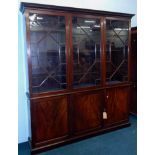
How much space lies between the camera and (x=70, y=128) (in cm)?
293

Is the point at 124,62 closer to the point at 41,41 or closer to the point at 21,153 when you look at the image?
the point at 41,41

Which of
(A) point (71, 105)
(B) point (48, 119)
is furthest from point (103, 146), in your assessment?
(B) point (48, 119)

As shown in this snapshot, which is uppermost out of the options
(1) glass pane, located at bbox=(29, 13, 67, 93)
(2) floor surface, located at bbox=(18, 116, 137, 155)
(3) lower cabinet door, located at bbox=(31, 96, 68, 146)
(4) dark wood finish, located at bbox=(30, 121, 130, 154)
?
(1) glass pane, located at bbox=(29, 13, 67, 93)

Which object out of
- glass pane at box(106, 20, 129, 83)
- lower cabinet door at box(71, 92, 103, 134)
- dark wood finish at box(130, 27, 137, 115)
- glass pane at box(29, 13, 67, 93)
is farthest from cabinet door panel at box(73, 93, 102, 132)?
dark wood finish at box(130, 27, 137, 115)

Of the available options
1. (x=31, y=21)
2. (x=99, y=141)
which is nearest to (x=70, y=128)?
(x=99, y=141)

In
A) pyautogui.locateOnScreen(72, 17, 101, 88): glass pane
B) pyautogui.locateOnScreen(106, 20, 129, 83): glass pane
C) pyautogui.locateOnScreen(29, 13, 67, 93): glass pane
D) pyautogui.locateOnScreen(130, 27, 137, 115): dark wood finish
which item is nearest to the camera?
pyautogui.locateOnScreen(29, 13, 67, 93): glass pane

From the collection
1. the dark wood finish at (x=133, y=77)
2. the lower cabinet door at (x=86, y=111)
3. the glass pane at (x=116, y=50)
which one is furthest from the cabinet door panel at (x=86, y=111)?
the dark wood finish at (x=133, y=77)

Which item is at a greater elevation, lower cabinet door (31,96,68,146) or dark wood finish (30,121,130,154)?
lower cabinet door (31,96,68,146)

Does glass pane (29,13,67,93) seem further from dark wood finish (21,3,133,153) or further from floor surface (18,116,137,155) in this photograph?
floor surface (18,116,137,155)

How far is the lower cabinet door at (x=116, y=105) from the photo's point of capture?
330cm

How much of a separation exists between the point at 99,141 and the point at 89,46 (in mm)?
1620

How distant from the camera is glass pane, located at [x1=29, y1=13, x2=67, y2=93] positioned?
103 inches

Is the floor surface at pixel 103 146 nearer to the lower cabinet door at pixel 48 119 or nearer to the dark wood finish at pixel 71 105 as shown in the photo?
the dark wood finish at pixel 71 105

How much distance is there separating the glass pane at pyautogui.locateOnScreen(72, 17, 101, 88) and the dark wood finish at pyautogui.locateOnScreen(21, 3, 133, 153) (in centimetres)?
8
